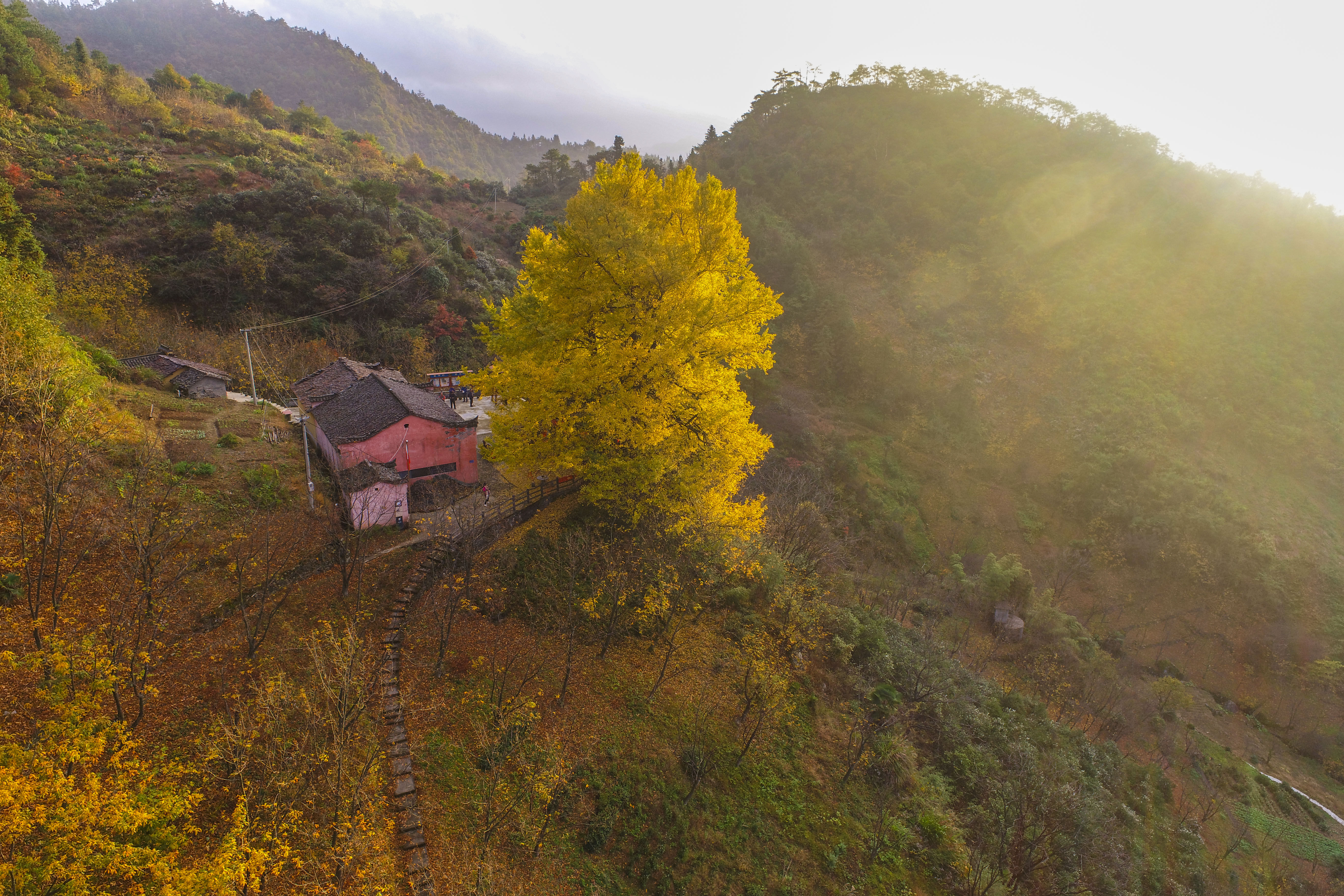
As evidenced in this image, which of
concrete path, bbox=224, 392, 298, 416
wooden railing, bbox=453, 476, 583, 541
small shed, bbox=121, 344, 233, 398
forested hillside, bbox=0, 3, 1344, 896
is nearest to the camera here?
forested hillside, bbox=0, 3, 1344, 896

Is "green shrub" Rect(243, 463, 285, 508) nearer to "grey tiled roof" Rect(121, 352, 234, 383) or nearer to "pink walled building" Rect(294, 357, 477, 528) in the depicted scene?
"pink walled building" Rect(294, 357, 477, 528)

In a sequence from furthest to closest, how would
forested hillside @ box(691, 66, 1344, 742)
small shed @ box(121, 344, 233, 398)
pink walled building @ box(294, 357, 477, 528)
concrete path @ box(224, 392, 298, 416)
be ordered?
forested hillside @ box(691, 66, 1344, 742) < small shed @ box(121, 344, 233, 398) < concrete path @ box(224, 392, 298, 416) < pink walled building @ box(294, 357, 477, 528)

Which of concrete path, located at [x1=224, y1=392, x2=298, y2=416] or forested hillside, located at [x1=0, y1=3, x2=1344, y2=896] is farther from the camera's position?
concrete path, located at [x1=224, y1=392, x2=298, y2=416]

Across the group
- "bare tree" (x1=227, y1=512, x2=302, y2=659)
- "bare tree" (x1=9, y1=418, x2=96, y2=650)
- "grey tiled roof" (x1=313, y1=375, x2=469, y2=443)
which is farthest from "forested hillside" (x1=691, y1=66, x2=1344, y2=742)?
"bare tree" (x1=9, y1=418, x2=96, y2=650)

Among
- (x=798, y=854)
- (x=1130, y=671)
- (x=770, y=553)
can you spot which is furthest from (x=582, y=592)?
(x=1130, y=671)

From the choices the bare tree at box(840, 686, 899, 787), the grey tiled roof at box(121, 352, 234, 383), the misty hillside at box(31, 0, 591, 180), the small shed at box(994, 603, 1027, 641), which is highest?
the misty hillside at box(31, 0, 591, 180)

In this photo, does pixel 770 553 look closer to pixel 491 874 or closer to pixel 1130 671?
pixel 491 874

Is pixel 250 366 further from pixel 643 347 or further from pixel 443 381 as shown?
pixel 643 347
